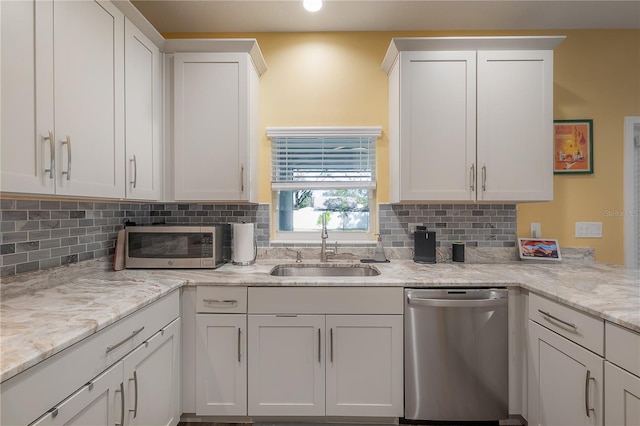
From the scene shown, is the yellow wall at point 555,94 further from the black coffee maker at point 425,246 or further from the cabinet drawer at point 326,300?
the cabinet drawer at point 326,300

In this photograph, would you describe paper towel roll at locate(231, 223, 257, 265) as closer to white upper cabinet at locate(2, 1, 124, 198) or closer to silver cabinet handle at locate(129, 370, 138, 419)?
white upper cabinet at locate(2, 1, 124, 198)

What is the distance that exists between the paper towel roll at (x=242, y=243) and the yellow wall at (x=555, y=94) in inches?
14.2

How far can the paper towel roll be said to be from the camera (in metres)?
2.27

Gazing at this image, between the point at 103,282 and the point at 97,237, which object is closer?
the point at 103,282

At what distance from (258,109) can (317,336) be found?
174cm

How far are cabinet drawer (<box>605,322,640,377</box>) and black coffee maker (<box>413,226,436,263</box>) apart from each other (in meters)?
1.13

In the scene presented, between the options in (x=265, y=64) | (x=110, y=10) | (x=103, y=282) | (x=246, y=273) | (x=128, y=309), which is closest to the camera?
(x=128, y=309)

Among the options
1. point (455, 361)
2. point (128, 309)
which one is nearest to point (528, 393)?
point (455, 361)

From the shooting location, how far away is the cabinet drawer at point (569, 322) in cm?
128

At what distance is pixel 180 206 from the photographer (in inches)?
98.3

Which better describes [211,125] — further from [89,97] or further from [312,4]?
[312,4]

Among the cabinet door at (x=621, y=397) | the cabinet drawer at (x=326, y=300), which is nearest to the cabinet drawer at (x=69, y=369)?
the cabinet drawer at (x=326, y=300)

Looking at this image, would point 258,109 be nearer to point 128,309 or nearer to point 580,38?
point 128,309

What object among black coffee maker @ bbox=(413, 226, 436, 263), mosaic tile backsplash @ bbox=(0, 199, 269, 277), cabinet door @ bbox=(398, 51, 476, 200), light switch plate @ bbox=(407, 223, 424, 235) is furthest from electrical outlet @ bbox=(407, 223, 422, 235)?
mosaic tile backsplash @ bbox=(0, 199, 269, 277)
